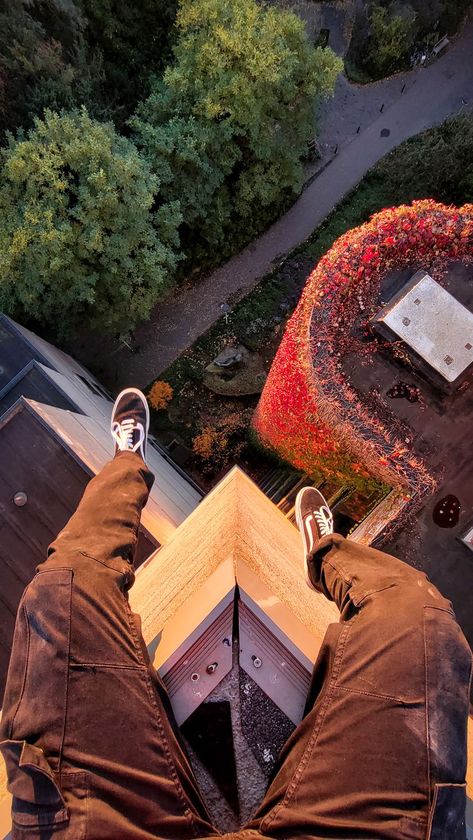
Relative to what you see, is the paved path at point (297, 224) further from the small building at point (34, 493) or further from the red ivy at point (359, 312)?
the red ivy at point (359, 312)

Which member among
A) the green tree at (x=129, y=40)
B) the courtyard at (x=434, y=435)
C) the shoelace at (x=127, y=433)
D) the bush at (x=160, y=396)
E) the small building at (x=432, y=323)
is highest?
the green tree at (x=129, y=40)

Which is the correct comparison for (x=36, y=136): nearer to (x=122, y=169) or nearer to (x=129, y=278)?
(x=122, y=169)

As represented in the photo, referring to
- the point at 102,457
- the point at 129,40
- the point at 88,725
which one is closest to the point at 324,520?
the point at 102,457

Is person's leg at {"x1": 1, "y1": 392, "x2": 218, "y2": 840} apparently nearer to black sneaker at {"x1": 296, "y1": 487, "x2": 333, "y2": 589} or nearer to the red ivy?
black sneaker at {"x1": 296, "y1": 487, "x2": 333, "y2": 589}

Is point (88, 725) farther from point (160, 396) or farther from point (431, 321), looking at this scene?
point (160, 396)

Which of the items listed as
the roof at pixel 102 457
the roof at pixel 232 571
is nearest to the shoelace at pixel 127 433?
the roof at pixel 102 457

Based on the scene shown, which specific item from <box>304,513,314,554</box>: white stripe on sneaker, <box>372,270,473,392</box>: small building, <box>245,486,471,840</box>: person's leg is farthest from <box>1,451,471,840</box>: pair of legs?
<box>372,270,473,392</box>: small building
